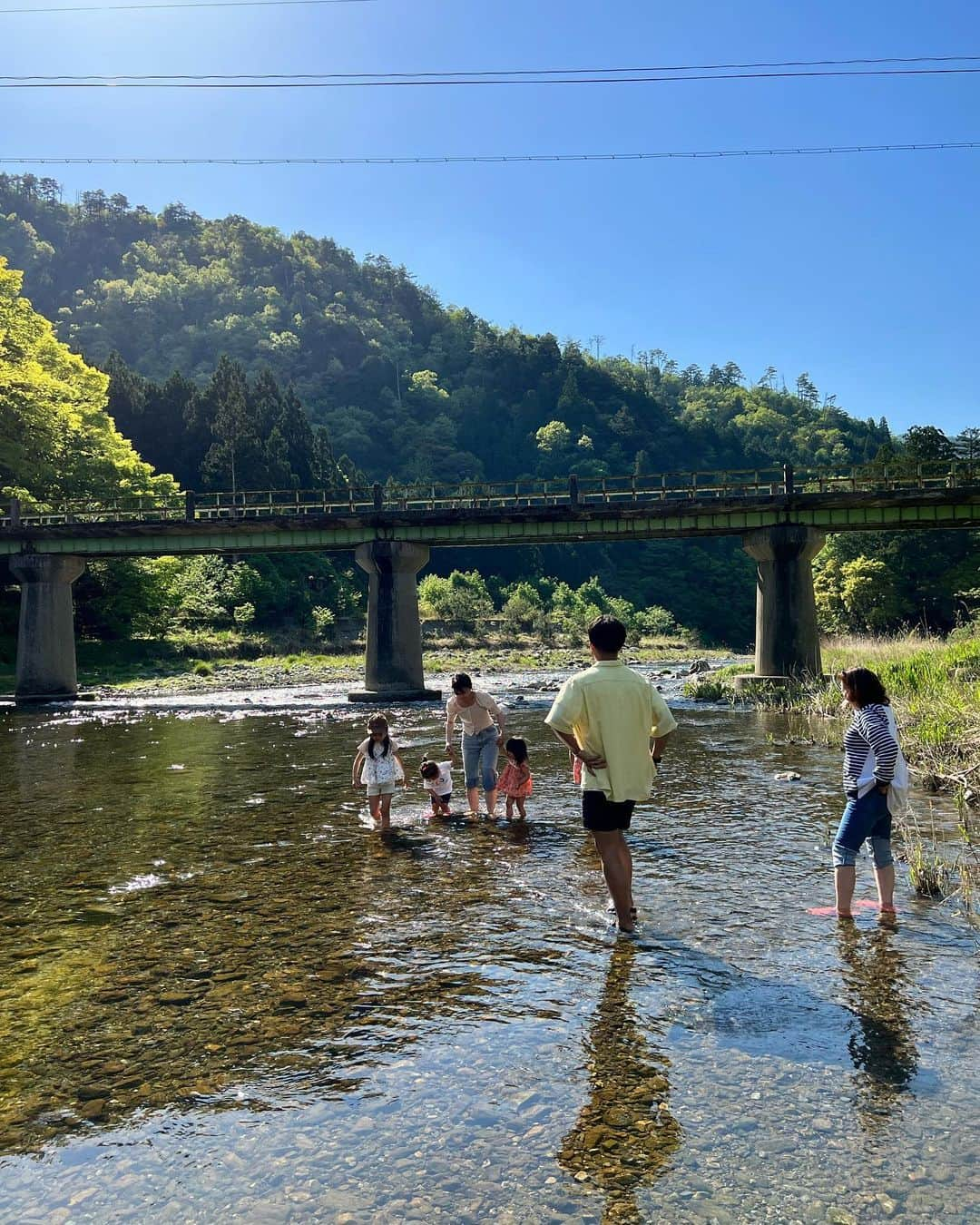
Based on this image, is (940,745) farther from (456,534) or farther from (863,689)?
(456,534)

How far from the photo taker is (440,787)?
1245cm

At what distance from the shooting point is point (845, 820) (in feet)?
24.7

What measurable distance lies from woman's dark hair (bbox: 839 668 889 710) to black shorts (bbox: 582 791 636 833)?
2.20 m

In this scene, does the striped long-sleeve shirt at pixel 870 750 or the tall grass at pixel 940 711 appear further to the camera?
the tall grass at pixel 940 711

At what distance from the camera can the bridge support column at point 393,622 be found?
39.6 meters

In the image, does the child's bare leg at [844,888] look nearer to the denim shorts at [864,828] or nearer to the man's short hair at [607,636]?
the denim shorts at [864,828]

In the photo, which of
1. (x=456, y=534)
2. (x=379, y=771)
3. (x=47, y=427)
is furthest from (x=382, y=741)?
(x=47, y=427)

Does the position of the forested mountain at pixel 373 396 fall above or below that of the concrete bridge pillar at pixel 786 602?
above

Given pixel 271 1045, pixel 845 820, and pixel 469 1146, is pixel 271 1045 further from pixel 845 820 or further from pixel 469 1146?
pixel 845 820

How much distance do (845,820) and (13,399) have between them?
5090 cm

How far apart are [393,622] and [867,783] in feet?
111

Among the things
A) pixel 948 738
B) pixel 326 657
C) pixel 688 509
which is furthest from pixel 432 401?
pixel 948 738

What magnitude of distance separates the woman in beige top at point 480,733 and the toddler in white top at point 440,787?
0.85 feet

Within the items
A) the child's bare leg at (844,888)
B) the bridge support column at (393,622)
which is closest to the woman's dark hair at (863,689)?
the child's bare leg at (844,888)
